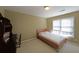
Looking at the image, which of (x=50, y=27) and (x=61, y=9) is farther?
(x=50, y=27)

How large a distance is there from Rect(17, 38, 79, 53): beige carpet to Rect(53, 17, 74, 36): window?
21 cm

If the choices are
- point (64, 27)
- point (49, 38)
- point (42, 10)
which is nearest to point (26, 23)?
point (42, 10)

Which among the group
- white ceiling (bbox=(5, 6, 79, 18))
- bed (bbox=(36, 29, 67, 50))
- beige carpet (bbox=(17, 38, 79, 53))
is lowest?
beige carpet (bbox=(17, 38, 79, 53))

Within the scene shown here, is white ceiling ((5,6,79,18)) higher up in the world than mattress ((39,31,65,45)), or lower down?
higher up

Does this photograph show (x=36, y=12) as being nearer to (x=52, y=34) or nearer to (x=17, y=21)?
(x=17, y=21)

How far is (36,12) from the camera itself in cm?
141

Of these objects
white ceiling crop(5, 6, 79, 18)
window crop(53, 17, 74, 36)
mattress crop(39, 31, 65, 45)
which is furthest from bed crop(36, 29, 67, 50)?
white ceiling crop(5, 6, 79, 18)

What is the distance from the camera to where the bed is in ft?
4.72

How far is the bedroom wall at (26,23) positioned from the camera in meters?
1.31

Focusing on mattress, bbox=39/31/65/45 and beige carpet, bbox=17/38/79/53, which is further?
mattress, bbox=39/31/65/45

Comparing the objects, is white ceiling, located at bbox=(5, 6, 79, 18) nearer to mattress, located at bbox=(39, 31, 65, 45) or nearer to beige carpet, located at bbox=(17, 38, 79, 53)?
mattress, located at bbox=(39, 31, 65, 45)

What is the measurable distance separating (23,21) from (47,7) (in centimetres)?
55
